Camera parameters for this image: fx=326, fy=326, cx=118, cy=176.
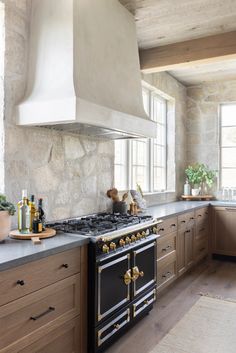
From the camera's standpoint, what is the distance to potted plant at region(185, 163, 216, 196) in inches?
210

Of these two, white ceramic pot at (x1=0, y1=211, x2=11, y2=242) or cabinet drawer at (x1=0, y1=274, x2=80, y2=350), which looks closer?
cabinet drawer at (x1=0, y1=274, x2=80, y2=350)

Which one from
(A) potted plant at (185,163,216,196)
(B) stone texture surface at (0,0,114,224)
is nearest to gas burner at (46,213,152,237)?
(B) stone texture surface at (0,0,114,224)

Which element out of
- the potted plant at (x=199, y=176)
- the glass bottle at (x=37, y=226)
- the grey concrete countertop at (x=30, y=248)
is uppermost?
the potted plant at (x=199, y=176)

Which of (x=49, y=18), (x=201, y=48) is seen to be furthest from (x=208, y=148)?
(x=49, y=18)

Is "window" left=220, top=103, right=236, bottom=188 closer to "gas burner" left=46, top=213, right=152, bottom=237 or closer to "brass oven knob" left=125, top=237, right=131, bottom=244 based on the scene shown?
"gas burner" left=46, top=213, right=152, bottom=237

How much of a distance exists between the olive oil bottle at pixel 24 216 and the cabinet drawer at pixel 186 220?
204cm

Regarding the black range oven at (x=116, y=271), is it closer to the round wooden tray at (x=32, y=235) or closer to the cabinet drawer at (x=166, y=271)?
the round wooden tray at (x=32, y=235)

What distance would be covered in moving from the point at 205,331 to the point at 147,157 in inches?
99.7

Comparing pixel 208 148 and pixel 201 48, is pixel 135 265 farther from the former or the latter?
pixel 208 148

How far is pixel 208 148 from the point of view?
5.57 meters

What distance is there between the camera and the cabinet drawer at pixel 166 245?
3258mm

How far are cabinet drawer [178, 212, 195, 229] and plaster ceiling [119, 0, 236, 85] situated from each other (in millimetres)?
Result: 2048

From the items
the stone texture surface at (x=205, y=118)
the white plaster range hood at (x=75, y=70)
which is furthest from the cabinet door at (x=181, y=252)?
the stone texture surface at (x=205, y=118)

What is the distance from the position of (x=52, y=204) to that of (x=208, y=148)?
11.8 ft
